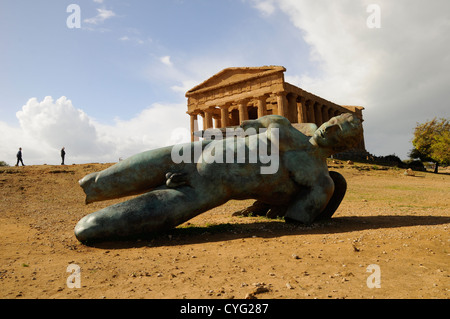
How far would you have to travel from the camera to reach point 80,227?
174 inches

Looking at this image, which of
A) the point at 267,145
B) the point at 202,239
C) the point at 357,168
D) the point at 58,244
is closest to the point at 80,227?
the point at 58,244

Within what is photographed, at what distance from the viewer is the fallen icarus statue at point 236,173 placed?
15.9 ft

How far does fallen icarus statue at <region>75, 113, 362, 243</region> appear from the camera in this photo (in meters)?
4.83

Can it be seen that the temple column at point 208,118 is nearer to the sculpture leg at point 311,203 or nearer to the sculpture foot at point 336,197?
the sculpture foot at point 336,197

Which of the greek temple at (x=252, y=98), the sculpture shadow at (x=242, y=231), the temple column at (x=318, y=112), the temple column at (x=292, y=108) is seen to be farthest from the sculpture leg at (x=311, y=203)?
the temple column at (x=318, y=112)

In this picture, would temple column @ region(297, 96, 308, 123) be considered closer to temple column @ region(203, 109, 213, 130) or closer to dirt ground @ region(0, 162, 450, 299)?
temple column @ region(203, 109, 213, 130)

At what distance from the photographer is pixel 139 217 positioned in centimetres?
435

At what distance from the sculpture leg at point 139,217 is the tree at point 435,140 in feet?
114

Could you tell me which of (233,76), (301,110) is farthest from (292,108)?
(233,76)

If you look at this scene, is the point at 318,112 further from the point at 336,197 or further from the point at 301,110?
the point at 336,197

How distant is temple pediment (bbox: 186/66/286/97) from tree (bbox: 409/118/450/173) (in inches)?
735

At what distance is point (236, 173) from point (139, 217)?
1.68 m

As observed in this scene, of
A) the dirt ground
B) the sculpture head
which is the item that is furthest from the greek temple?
the dirt ground

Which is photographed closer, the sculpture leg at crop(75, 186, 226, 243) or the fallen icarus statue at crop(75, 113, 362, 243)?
the sculpture leg at crop(75, 186, 226, 243)
